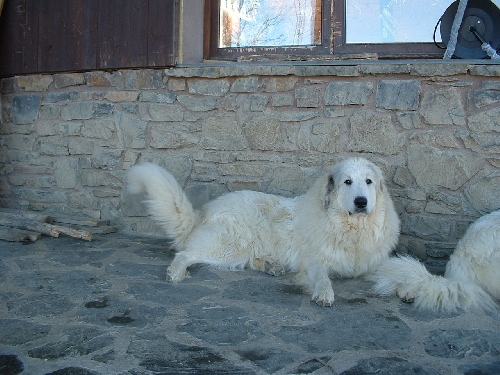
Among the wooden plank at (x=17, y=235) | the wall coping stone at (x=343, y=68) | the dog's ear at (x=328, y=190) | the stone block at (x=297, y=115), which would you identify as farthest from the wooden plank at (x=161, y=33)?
the dog's ear at (x=328, y=190)

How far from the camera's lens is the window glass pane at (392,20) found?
209 inches

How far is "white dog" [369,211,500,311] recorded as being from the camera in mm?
3275

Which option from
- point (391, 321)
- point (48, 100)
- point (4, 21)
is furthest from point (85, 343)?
point (4, 21)

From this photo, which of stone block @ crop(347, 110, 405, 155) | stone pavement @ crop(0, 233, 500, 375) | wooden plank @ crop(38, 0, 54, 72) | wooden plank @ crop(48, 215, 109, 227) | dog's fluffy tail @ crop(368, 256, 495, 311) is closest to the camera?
stone pavement @ crop(0, 233, 500, 375)

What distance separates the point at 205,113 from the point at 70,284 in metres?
2.41

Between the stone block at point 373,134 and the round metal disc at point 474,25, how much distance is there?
1273mm

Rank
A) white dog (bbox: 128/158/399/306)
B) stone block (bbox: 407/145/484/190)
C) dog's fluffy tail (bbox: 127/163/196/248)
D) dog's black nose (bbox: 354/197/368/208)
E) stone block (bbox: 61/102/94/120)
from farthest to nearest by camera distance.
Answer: stone block (bbox: 61/102/94/120), stone block (bbox: 407/145/484/190), dog's fluffy tail (bbox: 127/163/196/248), white dog (bbox: 128/158/399/306), dog's black nose (bbox: 354/197/368/208)

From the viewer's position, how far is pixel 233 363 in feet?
7.95

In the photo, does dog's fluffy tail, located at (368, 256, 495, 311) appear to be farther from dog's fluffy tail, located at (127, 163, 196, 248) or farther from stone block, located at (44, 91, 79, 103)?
stone block, located at (44, 91, 79, 103)

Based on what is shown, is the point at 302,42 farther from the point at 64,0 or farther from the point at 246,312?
the point at 246,312

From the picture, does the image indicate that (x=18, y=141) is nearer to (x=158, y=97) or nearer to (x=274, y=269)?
(x=158, y=97)

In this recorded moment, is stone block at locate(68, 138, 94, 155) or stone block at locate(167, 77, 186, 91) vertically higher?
stone block at locate(167, 77, 186, 91)

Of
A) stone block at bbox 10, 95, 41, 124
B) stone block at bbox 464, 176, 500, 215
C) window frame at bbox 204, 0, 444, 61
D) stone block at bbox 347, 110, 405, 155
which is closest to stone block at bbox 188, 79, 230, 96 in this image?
window frame at bbox 204, 0, 444, 61

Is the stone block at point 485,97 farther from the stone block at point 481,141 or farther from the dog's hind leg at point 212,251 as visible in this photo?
the dog's hind leg at point 212,251
